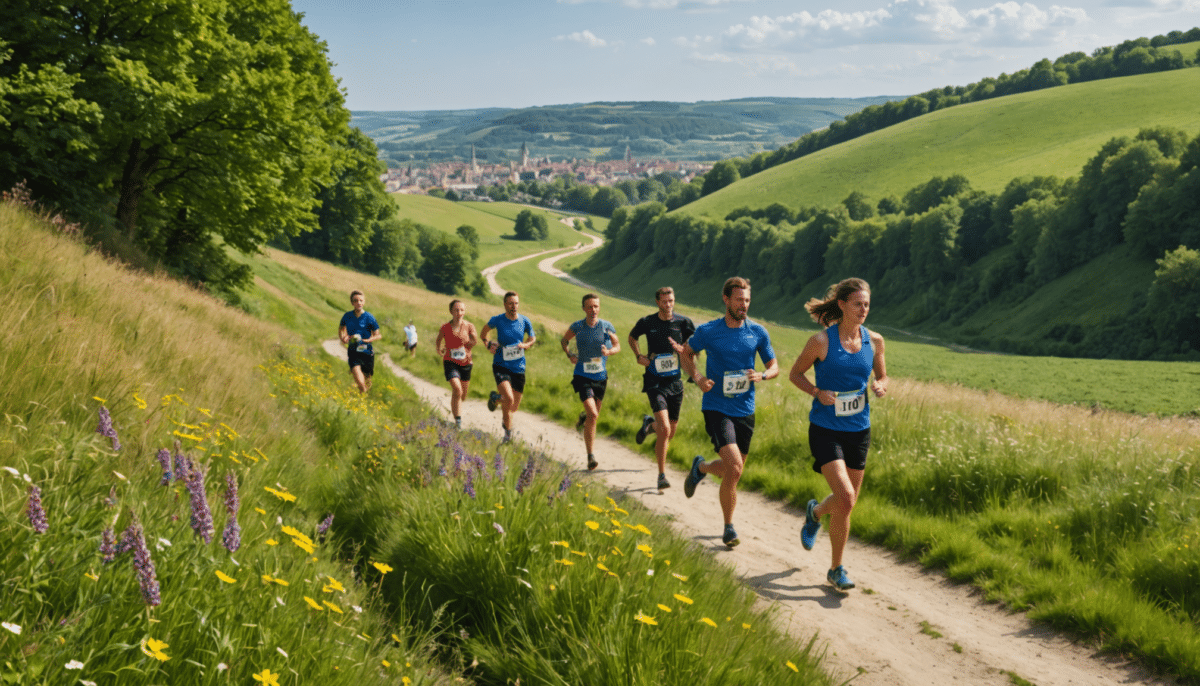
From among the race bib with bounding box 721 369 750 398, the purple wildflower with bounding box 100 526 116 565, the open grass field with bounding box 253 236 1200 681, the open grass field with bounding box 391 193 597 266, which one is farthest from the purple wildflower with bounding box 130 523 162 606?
the open grass field with bounding box 391 193 597 266

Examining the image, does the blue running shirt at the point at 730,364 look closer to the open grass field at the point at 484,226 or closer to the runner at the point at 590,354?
the runner at the point at 590,354

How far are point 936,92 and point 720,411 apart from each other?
650 feet

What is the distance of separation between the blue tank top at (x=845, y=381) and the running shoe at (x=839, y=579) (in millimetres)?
1176

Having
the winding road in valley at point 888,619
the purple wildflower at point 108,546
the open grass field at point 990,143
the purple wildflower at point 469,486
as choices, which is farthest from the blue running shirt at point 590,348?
the open grass field at point 990,143

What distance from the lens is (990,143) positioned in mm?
123062

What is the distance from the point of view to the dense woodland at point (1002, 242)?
199 ft

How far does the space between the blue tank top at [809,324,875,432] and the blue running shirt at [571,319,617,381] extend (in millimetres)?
4594

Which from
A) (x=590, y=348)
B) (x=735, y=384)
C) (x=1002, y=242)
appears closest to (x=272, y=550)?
(x=735, y=384)

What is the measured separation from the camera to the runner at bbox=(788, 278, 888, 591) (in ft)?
21.0

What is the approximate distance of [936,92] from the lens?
590 feet

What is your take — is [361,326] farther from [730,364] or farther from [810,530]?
[810,530]

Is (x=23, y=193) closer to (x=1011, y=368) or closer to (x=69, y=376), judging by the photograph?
(x=69, y=376)

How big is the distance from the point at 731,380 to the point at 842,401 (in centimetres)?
142

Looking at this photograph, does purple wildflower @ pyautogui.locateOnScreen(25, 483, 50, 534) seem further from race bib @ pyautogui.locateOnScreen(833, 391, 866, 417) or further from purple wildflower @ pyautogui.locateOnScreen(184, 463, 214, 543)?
race bib @ pyautogui.locateOnScreen(833, 391, 866, 417)
